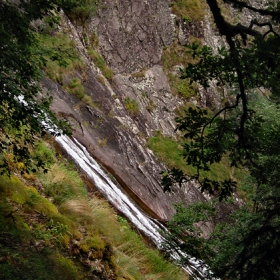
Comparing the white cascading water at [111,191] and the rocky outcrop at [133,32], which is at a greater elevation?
the rocky outcrop at [133,32]

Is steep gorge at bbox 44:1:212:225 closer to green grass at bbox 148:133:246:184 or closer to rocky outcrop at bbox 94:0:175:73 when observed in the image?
rocky outcrop at bbox 94:0:175:73

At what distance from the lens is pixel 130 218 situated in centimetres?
1115

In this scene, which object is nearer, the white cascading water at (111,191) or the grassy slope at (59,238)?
the grassy slope at (59,238)

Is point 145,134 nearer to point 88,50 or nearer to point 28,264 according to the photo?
point 88,50

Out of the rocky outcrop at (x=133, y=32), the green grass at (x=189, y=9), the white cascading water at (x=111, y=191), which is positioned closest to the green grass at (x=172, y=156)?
the rocky outcrop at (x=133, y=32)

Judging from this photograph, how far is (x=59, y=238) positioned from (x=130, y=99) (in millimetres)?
14551

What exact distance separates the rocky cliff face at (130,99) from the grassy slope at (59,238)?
19.8 feet

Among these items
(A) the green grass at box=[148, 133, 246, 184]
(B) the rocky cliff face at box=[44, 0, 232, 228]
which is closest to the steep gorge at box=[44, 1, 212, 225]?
(B) the rocky cliff face at box=[44, 0, 232, 228]

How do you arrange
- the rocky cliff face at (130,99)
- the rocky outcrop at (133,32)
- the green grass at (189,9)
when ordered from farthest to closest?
1. the green grass at (189,9)
2. the rocky outcrop at (133,32)
3. the rocky cliff face at (130,99)

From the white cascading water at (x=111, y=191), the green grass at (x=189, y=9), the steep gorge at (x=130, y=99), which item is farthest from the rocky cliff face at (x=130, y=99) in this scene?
the white cascading water at (x=111, y=191)

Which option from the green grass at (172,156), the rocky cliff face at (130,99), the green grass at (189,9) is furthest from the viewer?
the green grass at (189,9)

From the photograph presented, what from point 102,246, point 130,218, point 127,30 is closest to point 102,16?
point 127,30

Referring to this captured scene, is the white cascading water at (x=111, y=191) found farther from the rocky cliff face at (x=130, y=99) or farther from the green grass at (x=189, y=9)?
the green grass at (x=189, y=9)

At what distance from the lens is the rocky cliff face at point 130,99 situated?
47.8ft
